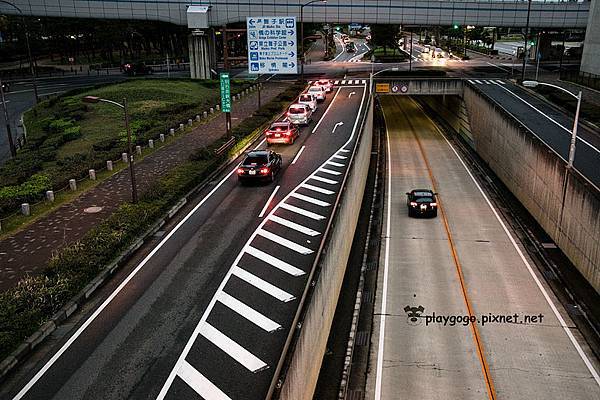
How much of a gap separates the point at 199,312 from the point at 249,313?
5.61ft

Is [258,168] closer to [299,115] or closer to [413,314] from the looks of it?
[413,314]

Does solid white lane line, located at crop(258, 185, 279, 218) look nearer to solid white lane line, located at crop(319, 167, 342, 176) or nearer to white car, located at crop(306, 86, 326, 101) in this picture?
solid white lane line, located at crop(319, 167, 342, 176)

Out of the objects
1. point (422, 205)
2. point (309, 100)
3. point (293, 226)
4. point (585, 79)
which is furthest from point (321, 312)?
point (585, 79)

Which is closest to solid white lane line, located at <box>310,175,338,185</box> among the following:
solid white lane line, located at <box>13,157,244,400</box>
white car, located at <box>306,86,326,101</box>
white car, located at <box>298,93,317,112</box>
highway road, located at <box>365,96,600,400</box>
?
highway road, located at <box>365,96,600,400</box>

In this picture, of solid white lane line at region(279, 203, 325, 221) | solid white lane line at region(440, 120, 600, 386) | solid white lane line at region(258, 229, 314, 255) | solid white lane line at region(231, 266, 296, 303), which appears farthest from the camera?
solid white lane line at region(279, 203, 325, 221)

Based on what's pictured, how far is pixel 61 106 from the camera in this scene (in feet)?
194

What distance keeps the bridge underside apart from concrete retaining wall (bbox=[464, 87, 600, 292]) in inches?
1319

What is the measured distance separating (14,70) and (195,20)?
128ft

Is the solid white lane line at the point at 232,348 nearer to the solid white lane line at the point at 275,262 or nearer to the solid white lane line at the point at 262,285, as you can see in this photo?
the solid white lane line at the point at 262,285

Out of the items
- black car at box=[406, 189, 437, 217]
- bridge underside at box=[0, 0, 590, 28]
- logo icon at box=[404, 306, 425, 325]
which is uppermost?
bridge underside at box=[0, 0, 590, 28]

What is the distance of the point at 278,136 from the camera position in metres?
41.2

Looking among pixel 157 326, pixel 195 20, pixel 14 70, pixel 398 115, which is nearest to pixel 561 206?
pixel 157 326

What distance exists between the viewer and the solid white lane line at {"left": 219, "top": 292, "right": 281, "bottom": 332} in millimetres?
17250

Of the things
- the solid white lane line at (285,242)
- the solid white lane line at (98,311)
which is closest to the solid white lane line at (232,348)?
the solid white lane line at (98,311)
